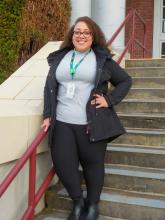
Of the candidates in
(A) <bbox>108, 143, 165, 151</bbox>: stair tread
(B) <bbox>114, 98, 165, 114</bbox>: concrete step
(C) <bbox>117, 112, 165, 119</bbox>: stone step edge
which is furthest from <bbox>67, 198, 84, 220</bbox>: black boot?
(B) <bbox>114, 98, 165, 114</bbox>: concrete step

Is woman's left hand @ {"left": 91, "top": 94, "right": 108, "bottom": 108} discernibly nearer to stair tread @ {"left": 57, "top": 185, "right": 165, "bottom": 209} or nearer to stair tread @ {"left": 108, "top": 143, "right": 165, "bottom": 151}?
stair tread @ {"left": 57, "top": 185, "right": 165, "bottom": 209}

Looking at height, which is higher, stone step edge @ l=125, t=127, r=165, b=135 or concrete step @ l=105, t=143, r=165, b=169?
stone step edge @ l=125, t=127, r=165, b=135

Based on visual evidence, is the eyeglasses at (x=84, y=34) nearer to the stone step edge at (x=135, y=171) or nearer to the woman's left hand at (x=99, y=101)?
the woman's left hand at (x=99, y=101)

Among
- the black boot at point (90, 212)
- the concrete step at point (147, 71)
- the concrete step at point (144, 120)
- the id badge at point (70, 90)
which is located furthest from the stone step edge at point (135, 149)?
the concrete step at point (147, 71)

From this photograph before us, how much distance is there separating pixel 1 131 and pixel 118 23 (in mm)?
5103

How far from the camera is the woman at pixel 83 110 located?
3506 mm

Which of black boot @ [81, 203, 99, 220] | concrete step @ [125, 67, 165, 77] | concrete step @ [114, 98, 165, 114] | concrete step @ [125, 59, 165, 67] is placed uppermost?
concrete step @ [125, 59, 165, 67]

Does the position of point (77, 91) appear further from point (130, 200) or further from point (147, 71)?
point (147, 71)

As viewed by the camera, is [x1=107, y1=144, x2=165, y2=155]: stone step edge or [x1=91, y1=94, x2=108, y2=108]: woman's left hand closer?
[x1=91, y1=94, x2=108, y2=108]: woman's left hand

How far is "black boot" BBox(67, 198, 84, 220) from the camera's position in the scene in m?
3.62

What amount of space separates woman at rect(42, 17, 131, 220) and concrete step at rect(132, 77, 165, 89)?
213 centimetres

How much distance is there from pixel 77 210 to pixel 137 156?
0.90 meters

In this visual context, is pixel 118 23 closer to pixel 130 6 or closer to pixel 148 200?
pixel 130 6

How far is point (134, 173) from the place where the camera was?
159 inches
